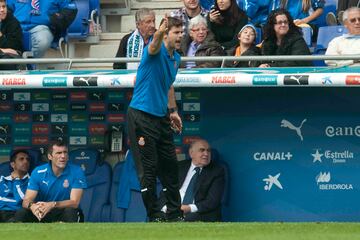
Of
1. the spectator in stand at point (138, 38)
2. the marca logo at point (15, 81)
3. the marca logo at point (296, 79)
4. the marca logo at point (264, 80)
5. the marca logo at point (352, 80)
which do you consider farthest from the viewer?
the spectator in stand at point (138, 38)

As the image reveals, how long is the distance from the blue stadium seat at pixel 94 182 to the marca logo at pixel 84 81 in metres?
1.53

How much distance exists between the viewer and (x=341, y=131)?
43.7ft

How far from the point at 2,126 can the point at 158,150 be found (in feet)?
12.7

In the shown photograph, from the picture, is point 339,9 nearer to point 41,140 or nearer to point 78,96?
point 78,96

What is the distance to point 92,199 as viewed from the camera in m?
Result: 14.0

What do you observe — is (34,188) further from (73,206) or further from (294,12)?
(294,12)

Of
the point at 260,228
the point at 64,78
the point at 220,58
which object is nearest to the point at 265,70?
the point at 220,58

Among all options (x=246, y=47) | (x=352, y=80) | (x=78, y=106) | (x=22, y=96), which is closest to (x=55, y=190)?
(x=78, y=106)

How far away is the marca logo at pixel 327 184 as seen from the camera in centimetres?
1331

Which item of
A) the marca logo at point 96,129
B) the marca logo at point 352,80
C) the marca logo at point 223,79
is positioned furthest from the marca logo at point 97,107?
the marca logo at point 352,80

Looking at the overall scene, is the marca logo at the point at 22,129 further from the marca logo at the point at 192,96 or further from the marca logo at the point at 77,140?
the marca logo at the point at 192,96

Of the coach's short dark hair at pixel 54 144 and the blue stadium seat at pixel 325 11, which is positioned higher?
the blue stadium seat at pixel 325 11

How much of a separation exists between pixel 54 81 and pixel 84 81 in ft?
1.16

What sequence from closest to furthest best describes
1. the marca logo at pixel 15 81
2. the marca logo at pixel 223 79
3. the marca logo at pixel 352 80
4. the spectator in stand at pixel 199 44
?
1. the marca logo at pixel 352 80
2. the marca logo at pixel 223 79
3. the marca logo at pixel 15 81
4. the spectator in stand at pixel 199 44
